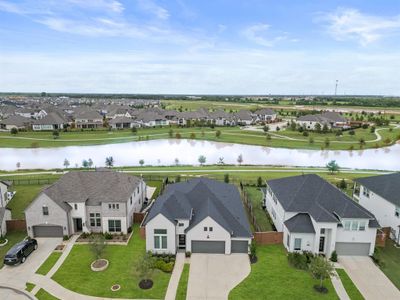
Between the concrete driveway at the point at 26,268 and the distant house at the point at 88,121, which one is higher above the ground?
the distant house at the point at 88,121

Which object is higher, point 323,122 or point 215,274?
point 323,122

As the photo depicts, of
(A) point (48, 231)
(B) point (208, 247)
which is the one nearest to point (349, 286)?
(B) point (208, 247)

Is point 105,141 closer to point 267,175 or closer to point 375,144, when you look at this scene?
point 267,175

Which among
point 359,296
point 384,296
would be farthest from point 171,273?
point 384,296

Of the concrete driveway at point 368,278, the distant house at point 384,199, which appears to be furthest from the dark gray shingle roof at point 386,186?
the concrete driveway at point 368,278

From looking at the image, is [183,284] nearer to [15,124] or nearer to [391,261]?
[391,261]

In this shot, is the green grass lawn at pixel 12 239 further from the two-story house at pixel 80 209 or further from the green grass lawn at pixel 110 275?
the green grass lawn at pixel 110 275
